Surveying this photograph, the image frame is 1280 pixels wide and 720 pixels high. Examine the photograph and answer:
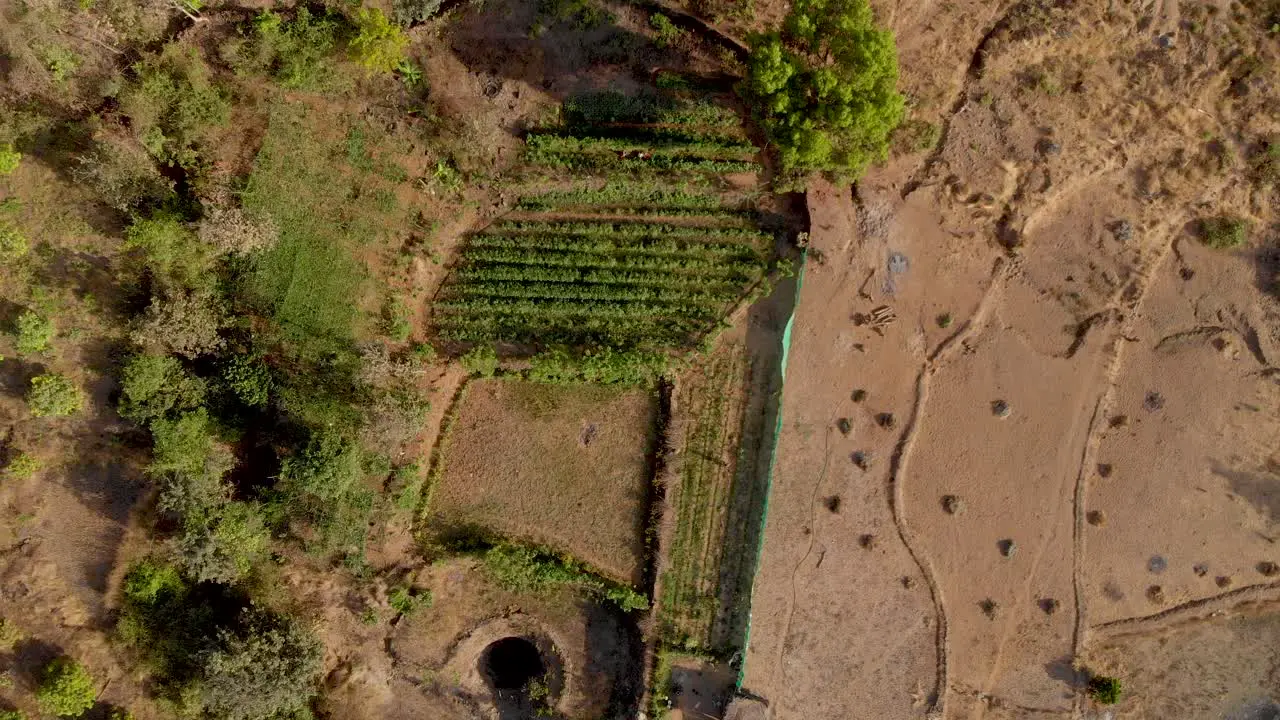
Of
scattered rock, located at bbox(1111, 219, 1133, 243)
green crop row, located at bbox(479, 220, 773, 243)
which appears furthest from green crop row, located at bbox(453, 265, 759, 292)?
scattered rock, located at bbox(1111, 219, 1133, 243)

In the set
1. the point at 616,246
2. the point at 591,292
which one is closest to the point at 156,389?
the point at 591,292

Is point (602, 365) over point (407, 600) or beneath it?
over

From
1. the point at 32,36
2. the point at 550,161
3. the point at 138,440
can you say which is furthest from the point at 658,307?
the point at 32,36

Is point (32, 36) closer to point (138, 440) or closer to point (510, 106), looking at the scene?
point (138, 440)

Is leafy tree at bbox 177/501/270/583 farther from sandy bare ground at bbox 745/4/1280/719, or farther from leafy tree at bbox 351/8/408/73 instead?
sandy bare ground at bbox 745/4/1280/719

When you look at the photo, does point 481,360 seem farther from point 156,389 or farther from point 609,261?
point 156,389
